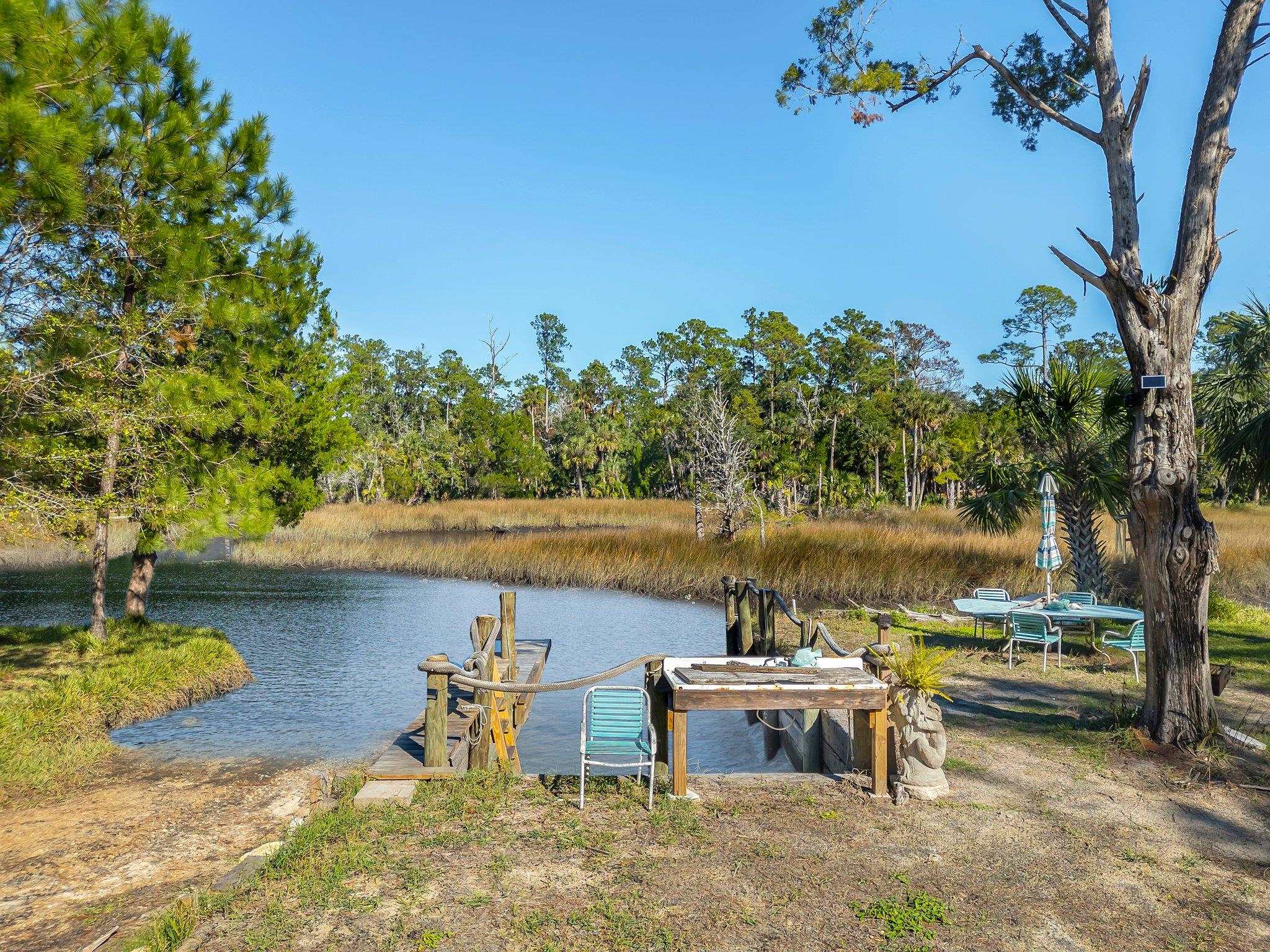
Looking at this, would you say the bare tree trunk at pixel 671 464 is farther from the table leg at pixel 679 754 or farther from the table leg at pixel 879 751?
the table leg at pixel 679 754

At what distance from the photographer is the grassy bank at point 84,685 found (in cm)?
863

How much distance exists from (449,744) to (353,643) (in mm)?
9536

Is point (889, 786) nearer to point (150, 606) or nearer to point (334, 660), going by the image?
point (334, 660)

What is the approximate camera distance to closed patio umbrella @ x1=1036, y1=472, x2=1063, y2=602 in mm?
12117

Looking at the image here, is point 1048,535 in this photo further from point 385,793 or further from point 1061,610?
point 385,793

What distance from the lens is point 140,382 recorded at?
33.3ft

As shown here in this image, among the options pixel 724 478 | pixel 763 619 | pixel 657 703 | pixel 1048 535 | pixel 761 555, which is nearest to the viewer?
pixel 657 703

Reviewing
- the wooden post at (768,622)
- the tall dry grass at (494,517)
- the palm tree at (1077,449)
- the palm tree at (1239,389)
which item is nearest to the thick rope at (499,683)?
the wooden post at (768,622)

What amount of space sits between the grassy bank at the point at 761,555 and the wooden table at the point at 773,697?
41.0ft

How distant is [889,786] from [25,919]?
5.92 metres

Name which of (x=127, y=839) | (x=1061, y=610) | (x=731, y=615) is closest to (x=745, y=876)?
A: (x=127, y=839)

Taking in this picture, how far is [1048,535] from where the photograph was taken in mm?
12273

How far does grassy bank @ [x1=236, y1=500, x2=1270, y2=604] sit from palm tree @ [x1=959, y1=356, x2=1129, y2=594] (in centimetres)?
301

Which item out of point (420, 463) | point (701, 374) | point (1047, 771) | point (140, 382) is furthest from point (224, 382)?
point (701, 374)
